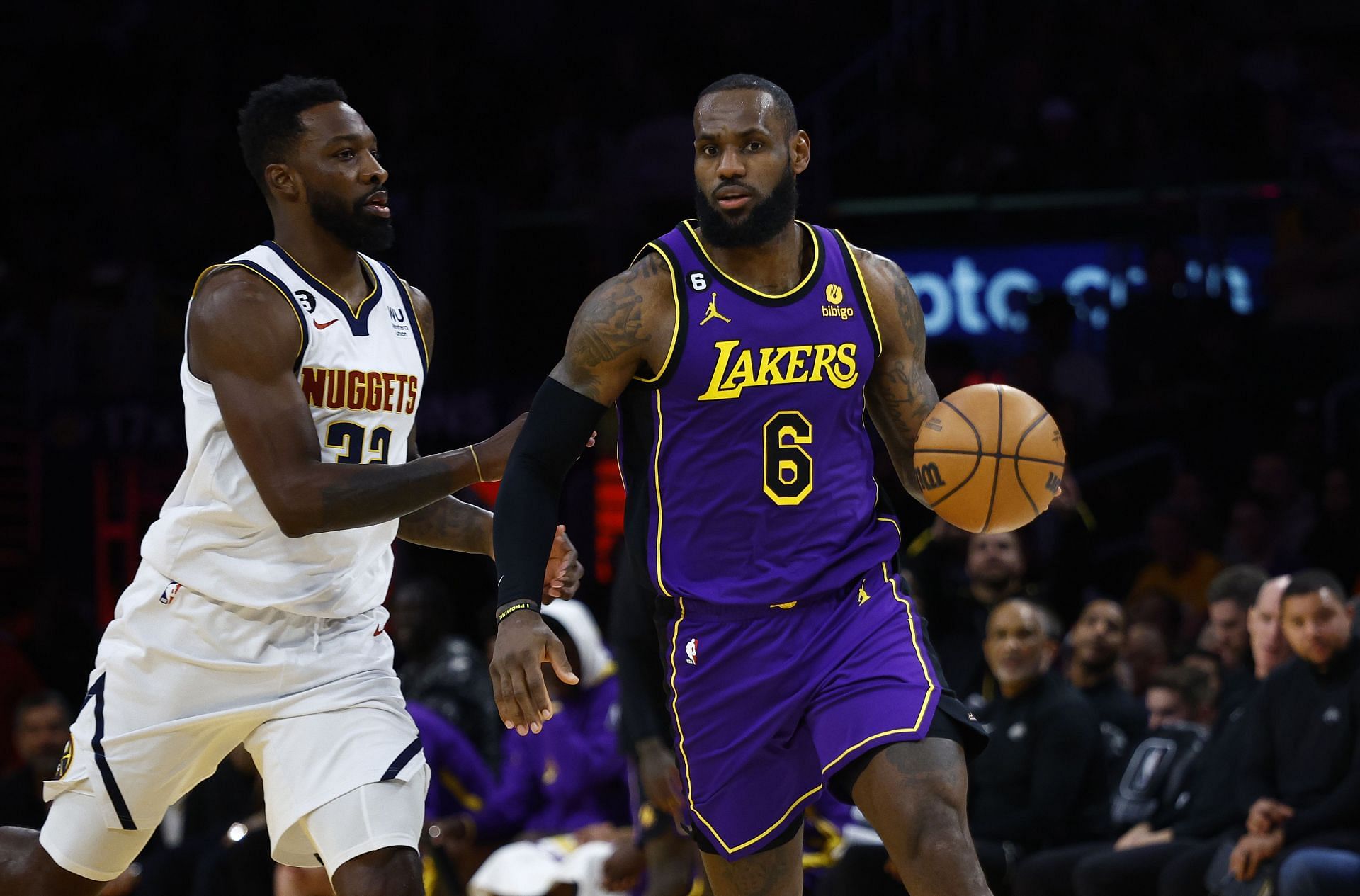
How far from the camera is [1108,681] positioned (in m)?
8.29

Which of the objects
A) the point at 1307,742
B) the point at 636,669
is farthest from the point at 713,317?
the point at 1307,742

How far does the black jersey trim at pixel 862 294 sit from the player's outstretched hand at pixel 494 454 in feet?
2.75

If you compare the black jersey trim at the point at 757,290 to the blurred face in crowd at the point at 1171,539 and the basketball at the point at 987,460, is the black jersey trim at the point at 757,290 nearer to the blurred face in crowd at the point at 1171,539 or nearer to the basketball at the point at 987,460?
the basketball at the point at 987,460


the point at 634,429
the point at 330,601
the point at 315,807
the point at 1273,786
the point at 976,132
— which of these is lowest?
the point at 1273,786

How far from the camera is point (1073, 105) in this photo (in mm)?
12156

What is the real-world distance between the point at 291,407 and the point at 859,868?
4.30m

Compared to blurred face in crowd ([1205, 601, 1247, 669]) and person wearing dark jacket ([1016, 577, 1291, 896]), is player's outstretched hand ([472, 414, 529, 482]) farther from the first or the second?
blurred face in crowd ([1205, 601, 1247, 669])

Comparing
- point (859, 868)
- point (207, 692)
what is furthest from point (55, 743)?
point (207, 692)

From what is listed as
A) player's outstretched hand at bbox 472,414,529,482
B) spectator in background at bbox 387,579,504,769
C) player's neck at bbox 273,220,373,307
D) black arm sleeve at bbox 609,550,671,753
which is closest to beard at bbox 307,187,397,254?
player's neck at bbox 273,220,373,307

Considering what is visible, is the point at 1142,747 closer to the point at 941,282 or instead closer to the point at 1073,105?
the point at 941,282

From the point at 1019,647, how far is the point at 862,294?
3818 millimetres

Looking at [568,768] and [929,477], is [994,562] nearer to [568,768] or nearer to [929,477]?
[568,768]

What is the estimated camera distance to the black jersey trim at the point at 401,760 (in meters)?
4.21

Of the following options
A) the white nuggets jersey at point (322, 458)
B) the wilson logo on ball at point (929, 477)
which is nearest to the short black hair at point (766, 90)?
the wilson logo on ball at point (929, 477)
